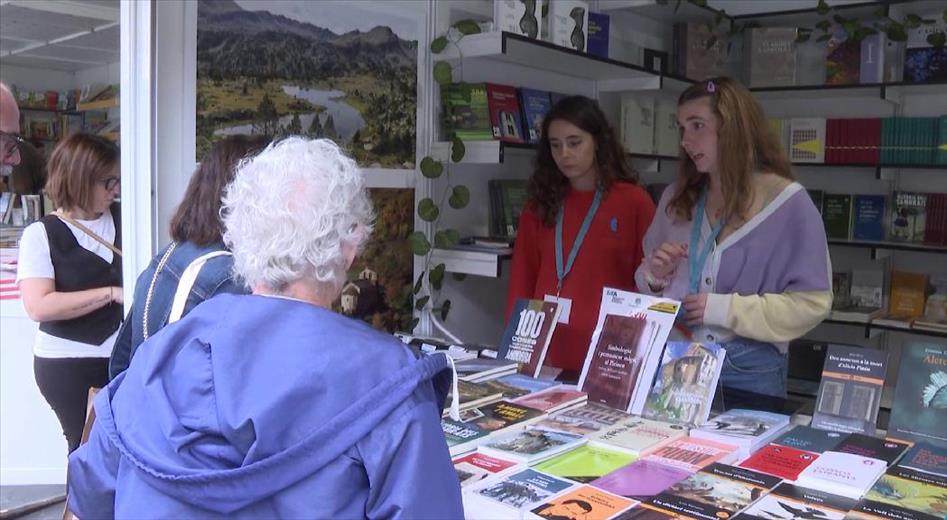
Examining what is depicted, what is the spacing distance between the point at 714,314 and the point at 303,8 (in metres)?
1.94

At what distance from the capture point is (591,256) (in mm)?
2891

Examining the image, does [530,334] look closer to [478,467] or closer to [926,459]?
[478,467]

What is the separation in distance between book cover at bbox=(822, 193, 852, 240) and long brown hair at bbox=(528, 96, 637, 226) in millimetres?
2214

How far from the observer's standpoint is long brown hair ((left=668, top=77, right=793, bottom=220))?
2.16m

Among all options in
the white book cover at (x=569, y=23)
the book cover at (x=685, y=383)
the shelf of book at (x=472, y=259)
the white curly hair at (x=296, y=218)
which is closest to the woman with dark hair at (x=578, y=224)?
the shelf of book at (x=472, y=259)

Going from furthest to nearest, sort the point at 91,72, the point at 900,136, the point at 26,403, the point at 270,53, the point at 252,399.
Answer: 1. the point at 900,136
2. the point at 26,403
3. the point at 270,53
4. the point at 91,72
5. the point at 252,399

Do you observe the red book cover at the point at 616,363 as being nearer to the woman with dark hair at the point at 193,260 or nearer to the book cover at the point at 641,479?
the book cover at the point at 641,479

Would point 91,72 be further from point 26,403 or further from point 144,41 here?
point 26,403

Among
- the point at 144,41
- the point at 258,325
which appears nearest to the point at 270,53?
the point at 144,41

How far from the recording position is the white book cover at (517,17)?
3.31 metres

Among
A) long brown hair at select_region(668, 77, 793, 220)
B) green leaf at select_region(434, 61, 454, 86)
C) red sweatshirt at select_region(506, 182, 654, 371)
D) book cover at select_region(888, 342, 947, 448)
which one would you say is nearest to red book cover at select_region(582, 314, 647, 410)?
long brown hair at select_region(668, 77, 793, 220)

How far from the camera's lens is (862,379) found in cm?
177

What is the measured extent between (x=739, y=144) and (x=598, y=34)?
2.16 m

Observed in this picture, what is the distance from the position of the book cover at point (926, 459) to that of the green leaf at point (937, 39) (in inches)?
131
